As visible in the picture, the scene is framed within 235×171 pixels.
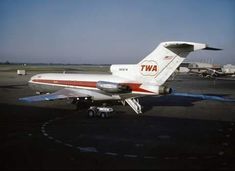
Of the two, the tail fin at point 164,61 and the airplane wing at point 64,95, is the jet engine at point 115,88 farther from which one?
the airplane wing at point 64,95

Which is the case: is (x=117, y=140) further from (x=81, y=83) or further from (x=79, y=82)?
(x=79, y=82)

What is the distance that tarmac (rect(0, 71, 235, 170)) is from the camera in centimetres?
1205

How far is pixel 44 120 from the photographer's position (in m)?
21.3

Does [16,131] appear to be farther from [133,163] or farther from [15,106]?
[15,106]

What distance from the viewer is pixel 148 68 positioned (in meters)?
24.1

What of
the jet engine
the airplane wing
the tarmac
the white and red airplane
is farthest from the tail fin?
the airplane wing

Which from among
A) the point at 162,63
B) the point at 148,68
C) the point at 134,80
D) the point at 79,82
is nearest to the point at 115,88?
the point at 134,80

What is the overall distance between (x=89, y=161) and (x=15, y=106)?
719 inches

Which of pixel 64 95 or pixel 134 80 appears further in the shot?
pixel 64 95

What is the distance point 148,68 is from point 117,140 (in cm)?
979

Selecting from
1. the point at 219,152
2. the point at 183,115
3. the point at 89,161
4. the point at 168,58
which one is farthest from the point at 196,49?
the point at 89,161

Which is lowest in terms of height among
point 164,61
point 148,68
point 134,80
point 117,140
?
point 117,140

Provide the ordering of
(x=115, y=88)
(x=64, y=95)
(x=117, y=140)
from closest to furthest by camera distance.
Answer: (x=117, y=140)
(x=115, y=88)
(x=64, y=95)

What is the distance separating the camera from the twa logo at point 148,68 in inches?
936
